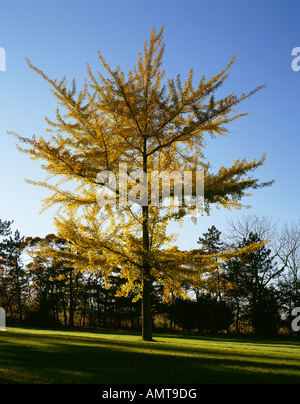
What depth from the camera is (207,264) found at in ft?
39.3

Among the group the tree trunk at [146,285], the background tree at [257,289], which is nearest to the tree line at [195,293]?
the background tree at [257,289]

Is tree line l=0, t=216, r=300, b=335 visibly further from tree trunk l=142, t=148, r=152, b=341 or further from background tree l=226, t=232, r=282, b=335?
tree trunk l=142, t=148, r=152, b=341

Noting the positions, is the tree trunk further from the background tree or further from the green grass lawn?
the background tree

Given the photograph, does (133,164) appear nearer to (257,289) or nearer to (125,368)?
(125,368)

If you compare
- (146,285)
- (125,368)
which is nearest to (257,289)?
(146,285)

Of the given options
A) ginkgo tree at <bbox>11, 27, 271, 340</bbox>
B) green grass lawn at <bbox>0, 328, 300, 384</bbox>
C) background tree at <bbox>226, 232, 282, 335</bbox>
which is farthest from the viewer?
background tree at <bbox>226, 232, 282, 335</bbox>

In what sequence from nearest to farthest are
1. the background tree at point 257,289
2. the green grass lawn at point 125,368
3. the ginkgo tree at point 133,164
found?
the green grass lawn at point 125,368 → the ginkgo tree at point 133,164 → the background tree at point 257,289

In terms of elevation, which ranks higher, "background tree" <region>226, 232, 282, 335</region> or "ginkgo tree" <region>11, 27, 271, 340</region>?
"ginkgo tree" <region>11, 27, 271, 340</region>

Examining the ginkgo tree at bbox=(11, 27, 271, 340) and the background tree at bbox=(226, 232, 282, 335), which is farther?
the background tree at bbox=(226, 232, 282, 335)

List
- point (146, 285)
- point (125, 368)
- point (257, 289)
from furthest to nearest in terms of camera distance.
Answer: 1. point (257, 289)
2. point (146, 285)
3. point (125, 368)

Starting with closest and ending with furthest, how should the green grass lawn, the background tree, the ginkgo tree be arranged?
the green grass lawn → the ginkgo tree → the background tree

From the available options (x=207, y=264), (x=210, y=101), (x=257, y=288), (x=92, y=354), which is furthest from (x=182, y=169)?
(x=257, y=288)

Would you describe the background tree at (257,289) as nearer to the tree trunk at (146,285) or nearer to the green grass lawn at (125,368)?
the tree trunk at (146,285)

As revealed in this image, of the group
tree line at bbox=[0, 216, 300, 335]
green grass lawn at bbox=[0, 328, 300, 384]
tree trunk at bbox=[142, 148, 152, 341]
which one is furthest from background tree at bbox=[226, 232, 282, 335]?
green grass lawn at bbox=[0, 328, 300, 384]
